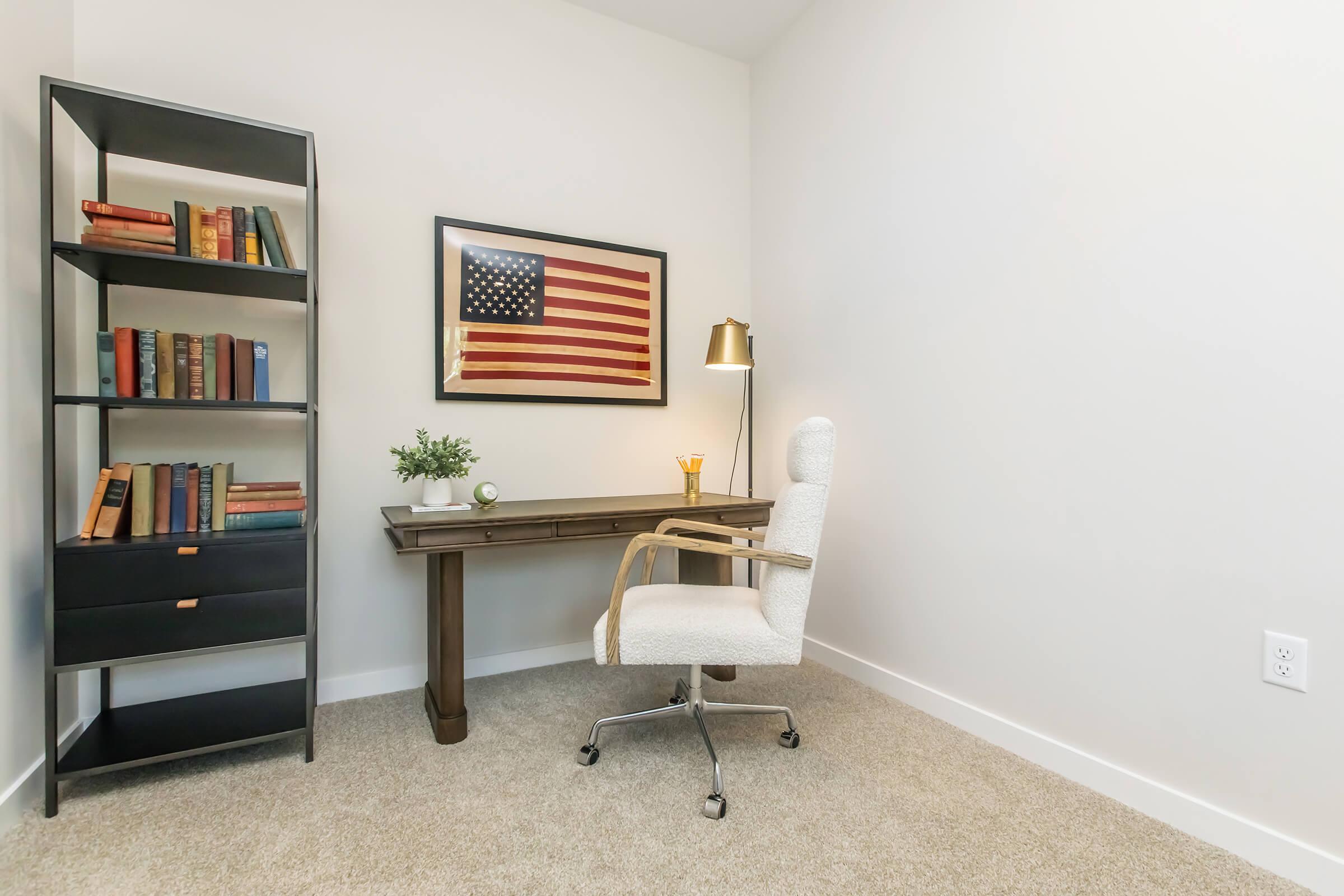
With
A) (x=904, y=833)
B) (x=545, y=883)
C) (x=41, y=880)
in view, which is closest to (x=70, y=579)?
(x=41, y=880)

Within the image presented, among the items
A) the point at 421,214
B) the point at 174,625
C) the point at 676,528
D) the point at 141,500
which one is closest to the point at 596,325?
the point at 421,214

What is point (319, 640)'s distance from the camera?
7.59 feet

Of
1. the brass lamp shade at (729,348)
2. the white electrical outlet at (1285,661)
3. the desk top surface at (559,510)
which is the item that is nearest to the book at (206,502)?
the desk top surface at (559,510)

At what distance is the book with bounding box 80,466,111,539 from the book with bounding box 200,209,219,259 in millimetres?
695

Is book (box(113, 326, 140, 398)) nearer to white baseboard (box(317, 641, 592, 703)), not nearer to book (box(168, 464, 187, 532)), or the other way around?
book (box(168, 464, 187, 532))

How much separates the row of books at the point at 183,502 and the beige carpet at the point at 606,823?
735 mm

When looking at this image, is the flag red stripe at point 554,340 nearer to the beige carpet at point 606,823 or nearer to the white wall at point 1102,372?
the white wall at point 1102,372

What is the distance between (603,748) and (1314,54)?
2581 mm

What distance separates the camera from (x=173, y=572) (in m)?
1.71

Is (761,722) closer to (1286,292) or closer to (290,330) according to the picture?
(1286,292)

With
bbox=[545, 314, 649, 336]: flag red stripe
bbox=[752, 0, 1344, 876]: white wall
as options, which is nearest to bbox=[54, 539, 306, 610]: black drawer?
bbox=[545, 314, 649, 336]: flag red stripe

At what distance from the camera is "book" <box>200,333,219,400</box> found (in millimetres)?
1846

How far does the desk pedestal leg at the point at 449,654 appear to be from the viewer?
201 cm

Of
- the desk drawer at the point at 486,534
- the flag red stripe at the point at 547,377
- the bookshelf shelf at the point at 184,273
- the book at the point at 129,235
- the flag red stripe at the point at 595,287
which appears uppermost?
the flag red stripe at the point at 595,287
